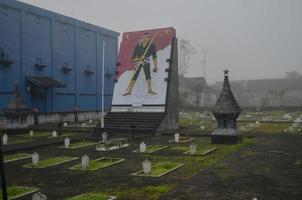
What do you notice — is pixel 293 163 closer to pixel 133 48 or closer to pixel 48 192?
pixel 48 192

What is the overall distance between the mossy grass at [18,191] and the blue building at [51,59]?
18.3 meters

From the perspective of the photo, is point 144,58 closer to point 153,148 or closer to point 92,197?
point 153,148

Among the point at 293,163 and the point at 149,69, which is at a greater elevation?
the point at 149,69

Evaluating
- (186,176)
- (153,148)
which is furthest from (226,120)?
(186,176)

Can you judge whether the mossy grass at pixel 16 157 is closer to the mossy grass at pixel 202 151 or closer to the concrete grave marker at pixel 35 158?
the concrete grave marker at pixel 35 158

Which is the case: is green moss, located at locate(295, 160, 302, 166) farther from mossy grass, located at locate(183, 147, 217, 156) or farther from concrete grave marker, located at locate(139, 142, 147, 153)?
concrete grave marker, located at locate(139, 142, 147, 153)

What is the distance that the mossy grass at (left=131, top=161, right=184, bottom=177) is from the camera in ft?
46.1

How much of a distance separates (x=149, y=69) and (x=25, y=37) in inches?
567

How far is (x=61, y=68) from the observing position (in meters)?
42.9

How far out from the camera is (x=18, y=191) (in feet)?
38.2

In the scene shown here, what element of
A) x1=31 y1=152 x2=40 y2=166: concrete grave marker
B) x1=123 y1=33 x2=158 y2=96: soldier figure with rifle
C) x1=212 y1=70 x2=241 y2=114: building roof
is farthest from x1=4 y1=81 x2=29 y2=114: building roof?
x1=212 y1=70 x2=241 y2=114: building roof

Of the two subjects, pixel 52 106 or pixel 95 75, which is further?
pixel 95 75

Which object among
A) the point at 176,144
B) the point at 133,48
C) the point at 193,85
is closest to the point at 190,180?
the point at 176,144

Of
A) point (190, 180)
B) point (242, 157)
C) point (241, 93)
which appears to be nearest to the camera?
point (190, 180)
